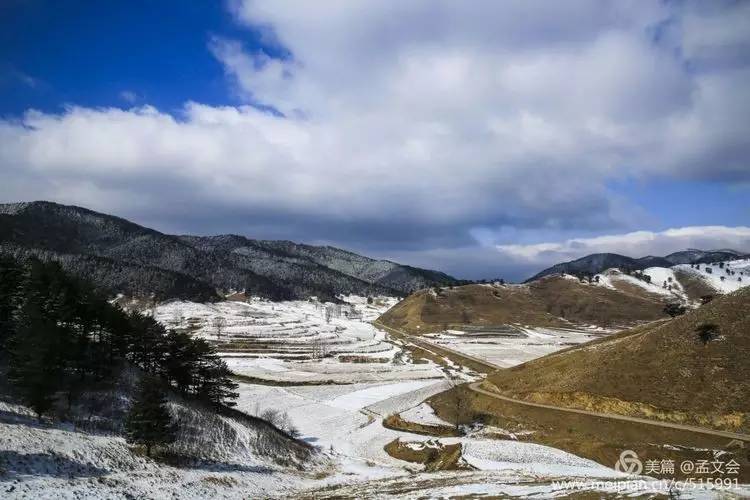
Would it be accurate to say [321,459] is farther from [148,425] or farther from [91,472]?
[91,472]

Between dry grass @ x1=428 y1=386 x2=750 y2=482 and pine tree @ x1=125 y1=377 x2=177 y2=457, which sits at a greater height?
pine tree @ x1=125 y1=377 x2=177 y2=457

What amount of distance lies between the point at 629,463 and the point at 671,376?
813 inches

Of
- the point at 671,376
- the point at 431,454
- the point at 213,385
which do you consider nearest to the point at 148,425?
the point at 213,385

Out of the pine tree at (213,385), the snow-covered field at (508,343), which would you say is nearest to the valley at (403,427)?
the pine tree at (213,385)

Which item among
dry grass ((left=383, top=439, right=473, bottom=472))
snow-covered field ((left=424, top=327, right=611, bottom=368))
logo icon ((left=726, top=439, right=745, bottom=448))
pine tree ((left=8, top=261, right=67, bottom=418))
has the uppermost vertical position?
pine tree ((left=8, top=261, right=67, bottom=418))

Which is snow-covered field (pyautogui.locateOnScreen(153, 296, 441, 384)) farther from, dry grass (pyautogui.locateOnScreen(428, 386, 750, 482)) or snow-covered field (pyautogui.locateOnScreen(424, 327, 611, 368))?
dry grass (pyautogui.locateOnScreen(428, 386, 750, 482))

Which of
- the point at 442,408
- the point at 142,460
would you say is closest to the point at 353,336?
the point at 442,408

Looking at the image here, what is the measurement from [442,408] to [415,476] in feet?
120

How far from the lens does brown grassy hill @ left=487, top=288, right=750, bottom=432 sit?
5150 cm

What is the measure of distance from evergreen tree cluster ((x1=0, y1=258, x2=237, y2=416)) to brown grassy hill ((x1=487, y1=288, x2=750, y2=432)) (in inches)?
1898

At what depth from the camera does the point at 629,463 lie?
1692 inches

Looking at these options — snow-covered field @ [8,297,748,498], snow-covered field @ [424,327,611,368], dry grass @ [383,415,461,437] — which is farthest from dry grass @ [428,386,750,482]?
snow-covered field @ [424,327,611,368]

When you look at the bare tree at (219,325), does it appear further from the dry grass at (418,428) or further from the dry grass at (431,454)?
the dry grass at (431,454)

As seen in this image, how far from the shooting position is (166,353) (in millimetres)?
61812
